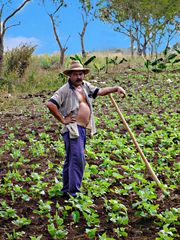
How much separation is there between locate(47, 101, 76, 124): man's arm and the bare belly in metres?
0.08

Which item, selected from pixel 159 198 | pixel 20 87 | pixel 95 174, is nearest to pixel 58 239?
pixel 159 198

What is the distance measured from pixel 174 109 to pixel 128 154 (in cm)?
512

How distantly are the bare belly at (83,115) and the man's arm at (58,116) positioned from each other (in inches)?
3.1

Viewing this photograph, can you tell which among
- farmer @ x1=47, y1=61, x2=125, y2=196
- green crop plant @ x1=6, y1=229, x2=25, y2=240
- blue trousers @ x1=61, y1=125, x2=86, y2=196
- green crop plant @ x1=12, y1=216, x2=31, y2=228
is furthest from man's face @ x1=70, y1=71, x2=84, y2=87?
green crop plant @ x1=6, y1=229, x2=25, y2=240

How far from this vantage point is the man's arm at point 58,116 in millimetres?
5879

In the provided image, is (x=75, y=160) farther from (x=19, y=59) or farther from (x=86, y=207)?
(x=19, y=59)

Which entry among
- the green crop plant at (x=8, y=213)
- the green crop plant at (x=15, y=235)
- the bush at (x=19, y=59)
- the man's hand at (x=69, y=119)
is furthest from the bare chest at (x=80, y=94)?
the bush at (x=19, y=59)

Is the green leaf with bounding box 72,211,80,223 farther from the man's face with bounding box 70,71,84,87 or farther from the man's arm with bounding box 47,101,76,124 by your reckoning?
the man's face with bounding box 70,71,84,87

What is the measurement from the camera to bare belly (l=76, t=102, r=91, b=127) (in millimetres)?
6039

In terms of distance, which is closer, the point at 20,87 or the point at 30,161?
the point at 30,161

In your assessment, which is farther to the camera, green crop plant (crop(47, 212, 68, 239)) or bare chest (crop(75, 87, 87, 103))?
bare chest (crop(75, 87, 87, 103))

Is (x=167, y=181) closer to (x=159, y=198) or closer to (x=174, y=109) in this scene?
(x=159, y=198)

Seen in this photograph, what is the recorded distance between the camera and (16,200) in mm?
6277

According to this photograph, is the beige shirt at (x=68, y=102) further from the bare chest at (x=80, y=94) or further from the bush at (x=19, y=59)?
the bush at (x=19, y=59)
